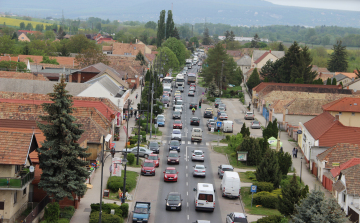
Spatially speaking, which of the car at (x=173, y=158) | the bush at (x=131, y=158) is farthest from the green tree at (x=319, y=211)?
the bush at (x=131, y=158)

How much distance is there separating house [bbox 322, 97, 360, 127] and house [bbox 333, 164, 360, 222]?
22.6 meters

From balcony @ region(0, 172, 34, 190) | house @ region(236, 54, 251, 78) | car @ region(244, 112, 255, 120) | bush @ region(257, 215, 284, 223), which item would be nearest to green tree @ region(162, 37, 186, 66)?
house @ region(236, 54, 251, 78)

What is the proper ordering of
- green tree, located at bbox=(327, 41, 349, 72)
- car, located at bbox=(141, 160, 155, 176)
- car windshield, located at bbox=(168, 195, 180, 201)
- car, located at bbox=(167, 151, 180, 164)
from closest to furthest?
car windshield, located at bbox=(168, 195, 180, 201)
car, located at bbox=(141, 160, 155, 176)
car, located at bbox=(167, 151, 180, 164)
green tree, located at bbox=(327, 41, 349, 72)

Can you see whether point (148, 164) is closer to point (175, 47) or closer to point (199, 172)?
point (199, 172)

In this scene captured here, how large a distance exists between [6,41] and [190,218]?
11651 centimetres

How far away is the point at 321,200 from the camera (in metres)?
29.3

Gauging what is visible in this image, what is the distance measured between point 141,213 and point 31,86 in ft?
159

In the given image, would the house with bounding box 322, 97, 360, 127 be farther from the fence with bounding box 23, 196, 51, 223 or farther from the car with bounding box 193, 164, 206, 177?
the fence with bounding box 23, 196, 51, 223

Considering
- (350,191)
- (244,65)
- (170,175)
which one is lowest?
(170,175)

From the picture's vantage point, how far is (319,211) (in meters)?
29.1

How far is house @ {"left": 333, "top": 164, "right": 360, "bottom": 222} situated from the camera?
3994 centimetres

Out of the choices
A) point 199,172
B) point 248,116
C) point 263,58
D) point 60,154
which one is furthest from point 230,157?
point 263,58

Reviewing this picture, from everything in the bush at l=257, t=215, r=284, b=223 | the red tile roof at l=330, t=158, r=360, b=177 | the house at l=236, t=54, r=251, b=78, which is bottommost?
the bush at l=257, t=215, r=284, b=223

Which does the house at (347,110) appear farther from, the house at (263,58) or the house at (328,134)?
the house at (263,58)
